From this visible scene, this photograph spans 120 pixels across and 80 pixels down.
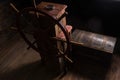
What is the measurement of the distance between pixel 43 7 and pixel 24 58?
0.94 meters

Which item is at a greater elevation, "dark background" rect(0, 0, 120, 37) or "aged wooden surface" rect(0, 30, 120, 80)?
"dark background" rect(0, 0, 120, 37)

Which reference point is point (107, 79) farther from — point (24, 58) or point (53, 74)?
point (24, 58)

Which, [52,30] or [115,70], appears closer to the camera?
[52,30]

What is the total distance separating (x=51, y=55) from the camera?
165 centimetres

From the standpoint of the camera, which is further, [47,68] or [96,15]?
[96,15]

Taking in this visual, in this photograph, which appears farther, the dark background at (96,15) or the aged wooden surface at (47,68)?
the dark background at (96,15)

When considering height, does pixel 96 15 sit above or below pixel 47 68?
above

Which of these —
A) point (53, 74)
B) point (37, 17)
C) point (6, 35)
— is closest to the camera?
point (37, 17)

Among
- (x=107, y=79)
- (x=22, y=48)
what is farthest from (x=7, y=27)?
(x=107, y=79)

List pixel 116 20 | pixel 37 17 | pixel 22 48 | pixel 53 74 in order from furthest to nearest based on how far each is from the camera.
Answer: pixel 22 48, pixel 116 20, pixel 53 74, pixel 37 17

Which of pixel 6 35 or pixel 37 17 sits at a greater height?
pixel 37 17

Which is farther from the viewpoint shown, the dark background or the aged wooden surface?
the dark background

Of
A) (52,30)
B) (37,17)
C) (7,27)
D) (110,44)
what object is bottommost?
(7,27)

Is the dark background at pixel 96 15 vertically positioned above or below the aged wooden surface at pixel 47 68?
above
